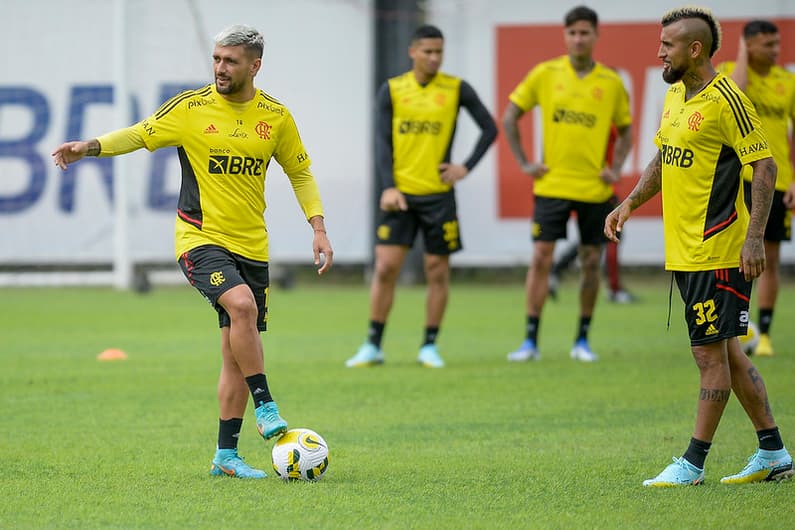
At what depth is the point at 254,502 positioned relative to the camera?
5.01 m

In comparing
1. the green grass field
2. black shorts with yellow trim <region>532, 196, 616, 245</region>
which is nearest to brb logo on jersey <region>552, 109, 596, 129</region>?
black shorts with yellow trim <region>532, 196, 616, 245</region>

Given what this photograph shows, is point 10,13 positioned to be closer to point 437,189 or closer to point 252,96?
point 437,189

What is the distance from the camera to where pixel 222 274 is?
17.9 feet

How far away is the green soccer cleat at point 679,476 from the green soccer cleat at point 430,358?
419 centimetres

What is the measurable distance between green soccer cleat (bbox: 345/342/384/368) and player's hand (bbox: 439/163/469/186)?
54.0 inches

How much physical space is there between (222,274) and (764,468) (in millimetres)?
2441

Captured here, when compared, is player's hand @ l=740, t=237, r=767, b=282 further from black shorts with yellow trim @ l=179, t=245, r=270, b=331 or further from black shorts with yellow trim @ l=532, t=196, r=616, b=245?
black shorts with yellow trim @ l=532, t=196, r=616, b=245

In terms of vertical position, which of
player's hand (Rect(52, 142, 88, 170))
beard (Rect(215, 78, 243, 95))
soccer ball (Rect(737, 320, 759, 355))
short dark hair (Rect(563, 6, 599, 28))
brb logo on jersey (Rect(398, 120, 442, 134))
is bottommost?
soccer ball (Rect(737, 320, 759, 355))

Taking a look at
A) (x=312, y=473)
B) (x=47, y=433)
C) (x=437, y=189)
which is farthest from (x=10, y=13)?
(x=312, y=473)

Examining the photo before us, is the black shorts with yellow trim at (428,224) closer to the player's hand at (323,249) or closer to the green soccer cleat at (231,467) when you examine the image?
the player's hand at (323,249)

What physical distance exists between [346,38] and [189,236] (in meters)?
12.2

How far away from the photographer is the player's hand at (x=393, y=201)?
9570 millimetres

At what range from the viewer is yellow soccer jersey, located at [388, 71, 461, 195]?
9695 mm

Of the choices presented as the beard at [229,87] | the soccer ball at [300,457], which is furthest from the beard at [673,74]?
the soccer ball at [300,457]
